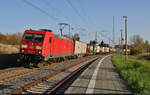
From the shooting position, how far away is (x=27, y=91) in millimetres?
7656

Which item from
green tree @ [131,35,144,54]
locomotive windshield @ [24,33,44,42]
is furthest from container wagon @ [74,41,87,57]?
green tree @ [131,35,144,54]

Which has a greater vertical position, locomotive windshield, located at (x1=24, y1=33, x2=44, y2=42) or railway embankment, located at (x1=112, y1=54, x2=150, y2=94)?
locomotive windshield, located at (x1=24, y1=33, x2=44, y2=42)

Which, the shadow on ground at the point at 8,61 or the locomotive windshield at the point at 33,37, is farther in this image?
the shadow on ground at the point at 8,61

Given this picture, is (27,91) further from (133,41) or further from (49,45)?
(133,41)

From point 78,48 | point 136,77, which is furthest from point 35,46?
point 78,48

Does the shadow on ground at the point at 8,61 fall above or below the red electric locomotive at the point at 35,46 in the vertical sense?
below

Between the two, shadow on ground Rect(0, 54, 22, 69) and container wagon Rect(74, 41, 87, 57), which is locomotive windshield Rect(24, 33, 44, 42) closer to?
shadow on ground Rect(0, 54, 22, 69)

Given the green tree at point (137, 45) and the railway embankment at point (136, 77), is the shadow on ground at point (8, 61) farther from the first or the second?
the green tree at point (137, 45)

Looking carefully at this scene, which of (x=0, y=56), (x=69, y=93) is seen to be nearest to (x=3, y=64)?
(x=0, y=56)

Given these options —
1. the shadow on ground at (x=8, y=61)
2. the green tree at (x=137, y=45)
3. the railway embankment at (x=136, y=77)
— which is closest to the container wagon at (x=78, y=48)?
the shadow on ground at (x=8, y=61)

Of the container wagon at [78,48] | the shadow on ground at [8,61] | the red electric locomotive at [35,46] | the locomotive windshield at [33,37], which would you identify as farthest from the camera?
the container wagon at [78,48]

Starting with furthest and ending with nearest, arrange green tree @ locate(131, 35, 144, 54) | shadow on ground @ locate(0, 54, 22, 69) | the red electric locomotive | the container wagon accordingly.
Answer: green tree @ locate(131, 35, 144, 54) → the container wagon → shadow on ground @ locate(0, 54, 22, 69) → the red electric locomotive

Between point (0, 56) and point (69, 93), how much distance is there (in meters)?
14.2

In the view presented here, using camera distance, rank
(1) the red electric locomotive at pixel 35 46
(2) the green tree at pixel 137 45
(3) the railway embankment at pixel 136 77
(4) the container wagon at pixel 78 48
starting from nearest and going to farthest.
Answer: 1. (3) the railway embankment at pixel 136 77
2. (1) the red electric locomotive at pixel 35 46
3. (4) the container wagon at pixel 78 48
4. (2) the green tree at pixel 137 45
